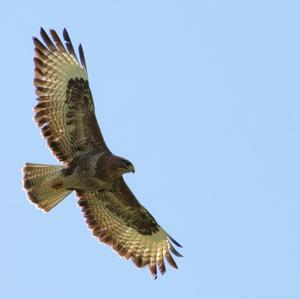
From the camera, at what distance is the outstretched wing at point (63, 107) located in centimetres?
1584

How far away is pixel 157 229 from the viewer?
1700cm

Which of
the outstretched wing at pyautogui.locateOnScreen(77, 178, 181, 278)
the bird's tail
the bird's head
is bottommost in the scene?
the bird's tail

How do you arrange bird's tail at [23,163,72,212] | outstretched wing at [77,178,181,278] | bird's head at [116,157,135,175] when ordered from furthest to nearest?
outstretched wing at [77,178,181,278] < bird's tail at [23,163,72,212] < bird's head at [116,157,135,175]

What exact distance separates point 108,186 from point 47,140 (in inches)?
52.3

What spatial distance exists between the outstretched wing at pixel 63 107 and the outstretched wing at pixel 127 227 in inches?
37.1

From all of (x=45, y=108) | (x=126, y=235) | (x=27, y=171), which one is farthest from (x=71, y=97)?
(x=126, y=235)

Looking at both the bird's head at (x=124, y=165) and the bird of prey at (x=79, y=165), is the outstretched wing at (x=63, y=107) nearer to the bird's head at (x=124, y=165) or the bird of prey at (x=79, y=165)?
the bird of prey at (x=79, y=165)

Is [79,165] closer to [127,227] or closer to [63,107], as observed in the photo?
[63,107]

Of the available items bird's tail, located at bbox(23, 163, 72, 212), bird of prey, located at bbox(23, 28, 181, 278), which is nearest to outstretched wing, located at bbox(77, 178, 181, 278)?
bird of prey, located at bbox(23, 28, 181, 278)

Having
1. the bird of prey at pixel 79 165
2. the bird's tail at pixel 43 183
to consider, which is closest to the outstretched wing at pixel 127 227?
the bird of prey at pixel 79 165

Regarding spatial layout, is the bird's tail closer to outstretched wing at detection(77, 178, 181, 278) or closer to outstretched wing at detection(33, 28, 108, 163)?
outstretched wing at detection(33, 28, 108, 163)

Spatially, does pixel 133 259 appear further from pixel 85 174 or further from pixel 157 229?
pixel 85 174

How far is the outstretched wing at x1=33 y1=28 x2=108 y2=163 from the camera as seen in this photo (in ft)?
52.0

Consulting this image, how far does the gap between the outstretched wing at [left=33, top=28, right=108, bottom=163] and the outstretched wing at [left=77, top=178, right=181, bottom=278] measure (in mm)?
941
